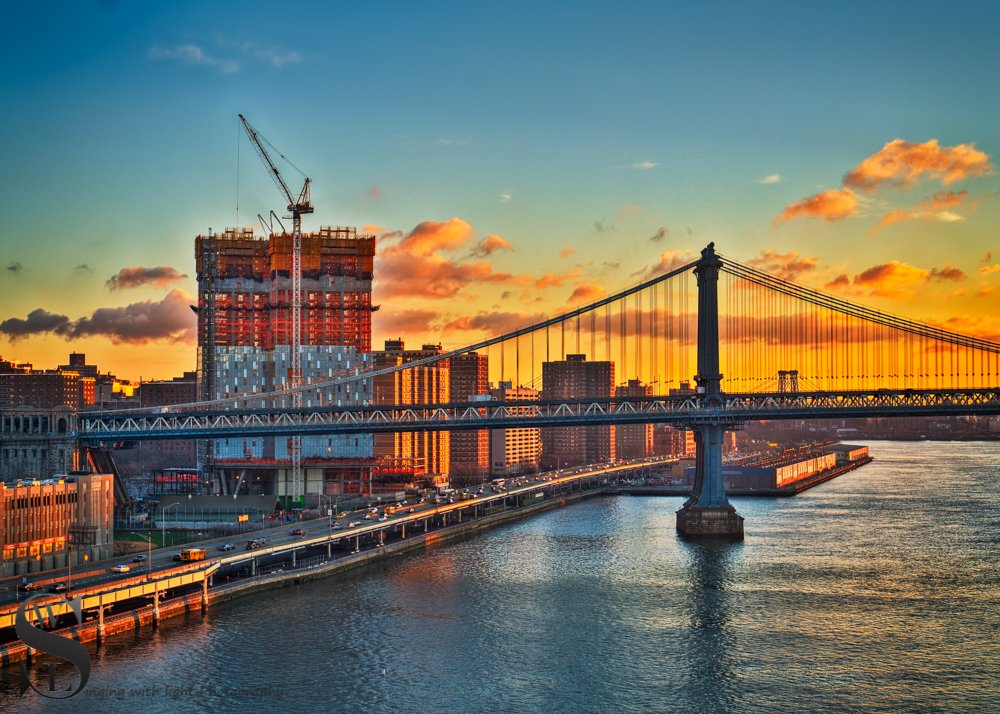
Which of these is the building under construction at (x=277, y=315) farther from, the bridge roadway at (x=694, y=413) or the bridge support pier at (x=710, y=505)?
the bridge support pier at (x=710, y=505)

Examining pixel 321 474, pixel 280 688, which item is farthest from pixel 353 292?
pixel 280 688

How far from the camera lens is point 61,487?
63750mm

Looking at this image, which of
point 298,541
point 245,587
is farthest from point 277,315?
point 245,587

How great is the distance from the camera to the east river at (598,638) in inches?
1539

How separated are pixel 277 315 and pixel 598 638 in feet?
306

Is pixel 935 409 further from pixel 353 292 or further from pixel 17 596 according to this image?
pixel 353 292

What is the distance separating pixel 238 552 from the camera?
63.2 metres

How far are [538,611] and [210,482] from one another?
80.9 metres

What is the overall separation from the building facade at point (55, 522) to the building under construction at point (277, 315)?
54.3 m

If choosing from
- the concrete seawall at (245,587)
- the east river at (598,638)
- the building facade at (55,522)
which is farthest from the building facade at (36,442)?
the east river at (598,638)

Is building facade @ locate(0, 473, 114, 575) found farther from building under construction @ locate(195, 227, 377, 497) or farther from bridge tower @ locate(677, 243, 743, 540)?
building under construction @ locate(195, 227, 377, 497)

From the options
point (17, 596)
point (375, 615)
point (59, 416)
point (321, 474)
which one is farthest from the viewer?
point (321, 474)

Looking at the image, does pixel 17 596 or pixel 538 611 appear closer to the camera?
pixel 17 596

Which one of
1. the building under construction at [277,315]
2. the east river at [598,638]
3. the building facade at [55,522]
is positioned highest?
the building under construction at [277,315]
